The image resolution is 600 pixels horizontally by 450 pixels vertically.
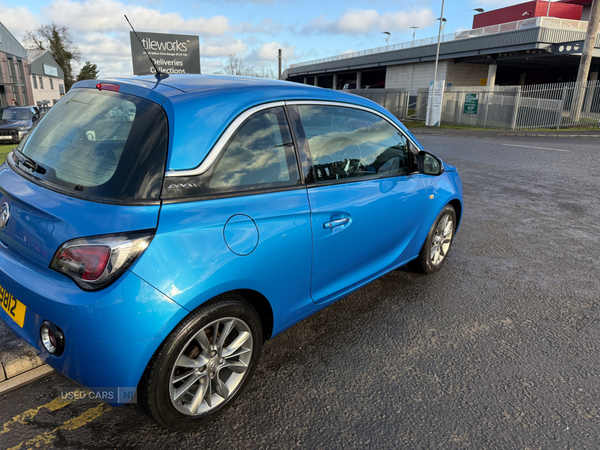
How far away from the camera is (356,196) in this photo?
281cm

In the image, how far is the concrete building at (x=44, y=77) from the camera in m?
50.1

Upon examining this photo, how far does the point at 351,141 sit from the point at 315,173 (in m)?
0.57

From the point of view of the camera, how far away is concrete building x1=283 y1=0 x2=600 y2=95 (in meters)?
30.4

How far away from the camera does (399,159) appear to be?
3369 millimetres

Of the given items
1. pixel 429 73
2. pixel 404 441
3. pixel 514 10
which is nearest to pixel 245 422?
pixel 404 441

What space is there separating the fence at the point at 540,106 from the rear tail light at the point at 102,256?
1045 inches

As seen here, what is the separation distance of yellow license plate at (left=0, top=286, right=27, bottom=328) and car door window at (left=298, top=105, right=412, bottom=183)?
169cm

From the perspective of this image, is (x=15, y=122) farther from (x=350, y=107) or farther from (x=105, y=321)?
(x=105, y=321)

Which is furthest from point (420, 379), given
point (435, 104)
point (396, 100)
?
point (396, 100)

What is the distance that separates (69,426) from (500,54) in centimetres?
4036

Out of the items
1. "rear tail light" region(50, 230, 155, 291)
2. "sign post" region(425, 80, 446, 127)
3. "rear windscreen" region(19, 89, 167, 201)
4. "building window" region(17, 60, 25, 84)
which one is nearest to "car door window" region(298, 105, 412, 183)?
"rear windscreen" region(19, 89, 167, 201)

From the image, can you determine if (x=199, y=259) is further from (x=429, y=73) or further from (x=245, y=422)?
(x=429, y=73)

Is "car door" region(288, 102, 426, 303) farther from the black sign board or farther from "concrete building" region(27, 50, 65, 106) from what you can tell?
"concrete building" region(27, 50, 65, 106)

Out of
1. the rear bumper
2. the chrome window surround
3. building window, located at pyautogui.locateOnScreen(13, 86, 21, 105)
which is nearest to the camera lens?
the rear bumper
